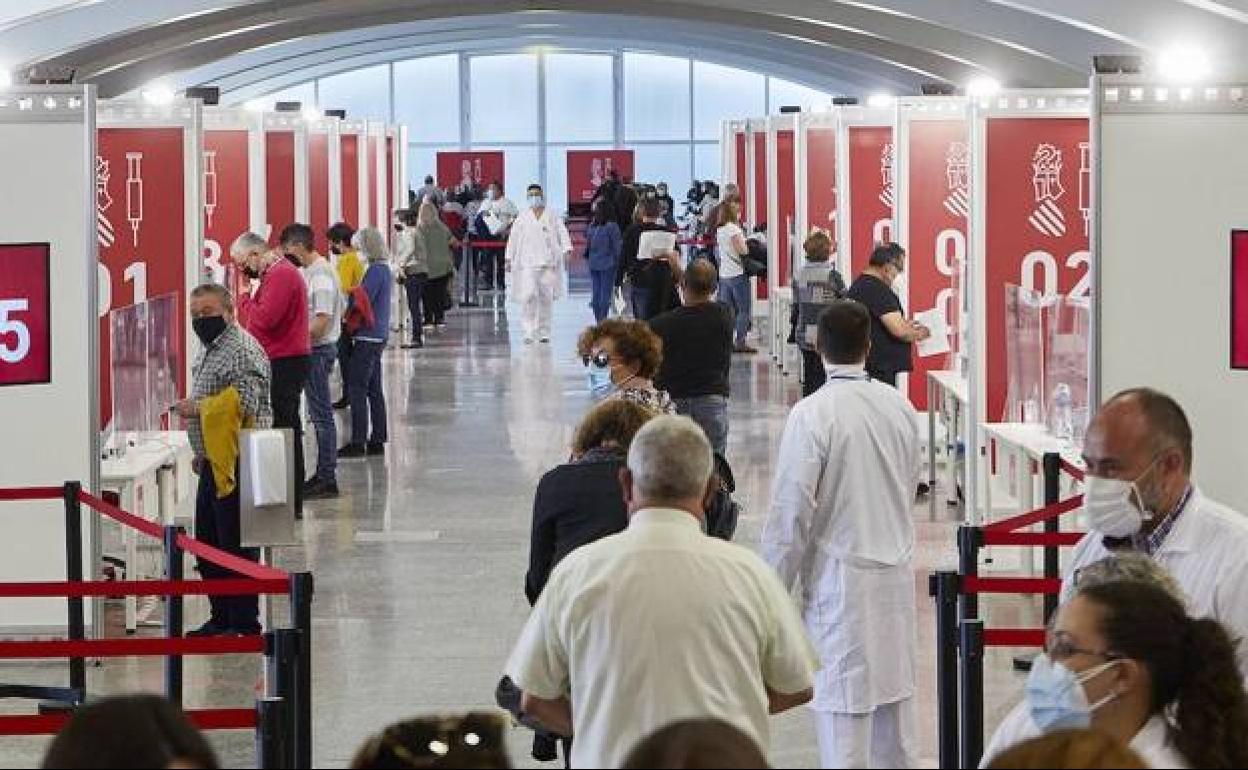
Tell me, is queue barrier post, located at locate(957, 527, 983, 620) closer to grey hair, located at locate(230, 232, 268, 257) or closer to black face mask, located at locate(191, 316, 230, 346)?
black face mask, located at locate(191, 316, 230, 346)

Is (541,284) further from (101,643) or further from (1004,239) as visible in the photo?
(101,643)

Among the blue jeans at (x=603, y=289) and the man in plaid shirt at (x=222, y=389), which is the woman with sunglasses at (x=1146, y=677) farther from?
the blue jeans at (x=603, y=289)

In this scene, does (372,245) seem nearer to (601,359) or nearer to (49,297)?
(49,297)

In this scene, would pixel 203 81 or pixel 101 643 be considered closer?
pixel 101 643

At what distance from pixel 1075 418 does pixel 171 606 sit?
5257mm

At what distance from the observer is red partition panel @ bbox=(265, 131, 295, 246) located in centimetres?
2014

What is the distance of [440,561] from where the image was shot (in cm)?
1328

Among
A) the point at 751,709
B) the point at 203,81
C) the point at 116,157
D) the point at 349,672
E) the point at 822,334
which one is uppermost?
the point at 203,81

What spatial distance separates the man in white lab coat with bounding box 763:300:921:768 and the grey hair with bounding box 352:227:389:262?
386 inches

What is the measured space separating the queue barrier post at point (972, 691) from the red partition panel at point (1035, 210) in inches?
217

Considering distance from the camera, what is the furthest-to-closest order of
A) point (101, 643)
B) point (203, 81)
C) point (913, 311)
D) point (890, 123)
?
point (203, 81)
point (890, 123)
point (913, 311)
point (101, 643)

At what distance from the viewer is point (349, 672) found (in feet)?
33.7

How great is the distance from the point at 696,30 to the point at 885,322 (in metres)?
31.6

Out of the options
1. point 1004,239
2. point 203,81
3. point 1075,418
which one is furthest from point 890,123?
point 203,81
